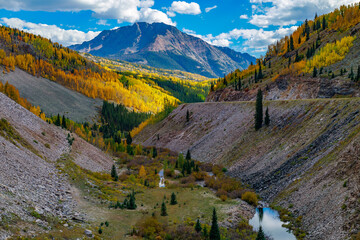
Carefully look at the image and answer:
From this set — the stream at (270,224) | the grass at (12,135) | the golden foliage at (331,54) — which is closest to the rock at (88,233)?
the stream at (270,224)

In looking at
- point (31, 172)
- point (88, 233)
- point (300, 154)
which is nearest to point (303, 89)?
point (300, 154)

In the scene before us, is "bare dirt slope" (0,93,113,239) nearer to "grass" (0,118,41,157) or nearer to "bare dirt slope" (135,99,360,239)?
"grass" (0,118,41,157)

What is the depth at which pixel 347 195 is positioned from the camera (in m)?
24.5

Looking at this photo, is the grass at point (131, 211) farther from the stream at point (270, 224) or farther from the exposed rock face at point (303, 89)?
the exposed rock face at point (303, 89)

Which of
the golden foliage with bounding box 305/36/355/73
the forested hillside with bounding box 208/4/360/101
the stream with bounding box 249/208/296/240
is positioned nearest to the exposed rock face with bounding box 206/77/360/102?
the forested hillside with bounding box 208/4/360/101

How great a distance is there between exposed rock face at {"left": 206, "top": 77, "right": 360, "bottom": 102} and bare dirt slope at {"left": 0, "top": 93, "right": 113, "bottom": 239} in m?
76.6

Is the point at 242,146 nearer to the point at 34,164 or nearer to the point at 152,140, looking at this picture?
the point at 34,164

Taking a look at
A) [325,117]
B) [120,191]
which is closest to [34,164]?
[120,191]

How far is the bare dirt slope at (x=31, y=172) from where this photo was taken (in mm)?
18594

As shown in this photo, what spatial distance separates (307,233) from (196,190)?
84.8 feet

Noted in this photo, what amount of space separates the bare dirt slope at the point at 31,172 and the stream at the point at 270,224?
23025 millimetres

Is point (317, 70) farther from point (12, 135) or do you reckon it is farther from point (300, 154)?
point (12, 135)

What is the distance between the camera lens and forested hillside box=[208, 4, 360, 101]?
8226 centimetres

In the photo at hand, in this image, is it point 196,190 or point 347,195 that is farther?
point 196,190
